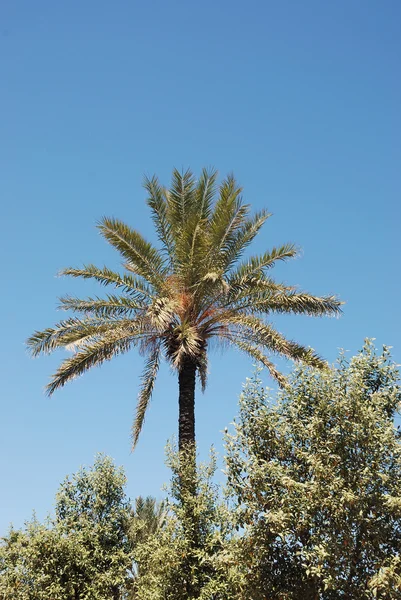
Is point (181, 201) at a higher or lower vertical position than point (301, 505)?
higher

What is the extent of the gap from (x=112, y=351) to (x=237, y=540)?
6.73m

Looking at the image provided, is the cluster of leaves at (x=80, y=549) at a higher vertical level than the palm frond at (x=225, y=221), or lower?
lower

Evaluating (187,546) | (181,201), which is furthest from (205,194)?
(187,546)

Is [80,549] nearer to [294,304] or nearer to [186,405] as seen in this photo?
[186,405]

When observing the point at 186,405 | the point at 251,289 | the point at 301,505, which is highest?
the point at 251,289

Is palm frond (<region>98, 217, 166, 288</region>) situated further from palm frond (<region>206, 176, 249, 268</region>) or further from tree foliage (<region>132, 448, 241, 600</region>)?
tree foliage (<region>132, 448, 241, 600</region>)

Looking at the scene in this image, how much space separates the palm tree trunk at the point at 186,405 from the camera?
54.0 feet

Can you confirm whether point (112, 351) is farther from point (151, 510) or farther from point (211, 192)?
point (151, 510)

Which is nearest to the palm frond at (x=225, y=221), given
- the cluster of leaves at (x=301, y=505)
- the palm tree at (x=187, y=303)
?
the palm tree at (x=187, y=303)

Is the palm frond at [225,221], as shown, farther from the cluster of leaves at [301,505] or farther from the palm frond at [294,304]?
the cluster of leaves at [301,505]

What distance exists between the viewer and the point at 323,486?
1123 centimetres

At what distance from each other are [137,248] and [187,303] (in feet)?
6.90

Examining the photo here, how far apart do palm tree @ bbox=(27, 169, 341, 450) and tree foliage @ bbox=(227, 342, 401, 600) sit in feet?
13.1

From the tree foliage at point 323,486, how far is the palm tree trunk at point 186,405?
3761mm
